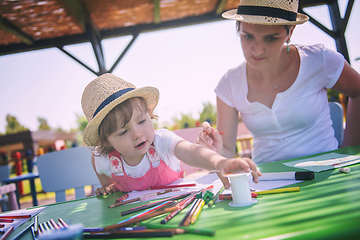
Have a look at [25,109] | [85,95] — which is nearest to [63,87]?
[25,109]

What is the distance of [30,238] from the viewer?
0.80 meters

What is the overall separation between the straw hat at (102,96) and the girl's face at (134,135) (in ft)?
0.36

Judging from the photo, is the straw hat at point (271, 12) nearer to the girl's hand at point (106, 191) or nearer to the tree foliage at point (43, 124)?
the girl's hand at point (106, 191)

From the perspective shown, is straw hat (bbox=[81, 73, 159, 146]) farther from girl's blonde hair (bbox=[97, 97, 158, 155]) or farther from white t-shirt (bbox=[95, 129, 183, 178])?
white t-shirt (bbox=[95, 129, 183, 178])

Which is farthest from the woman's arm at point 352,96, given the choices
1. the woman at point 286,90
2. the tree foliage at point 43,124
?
the tree foliage at point 43,124

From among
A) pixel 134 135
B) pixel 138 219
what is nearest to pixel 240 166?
pixel 138 219

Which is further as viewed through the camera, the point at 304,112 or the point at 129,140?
the point at 304,112

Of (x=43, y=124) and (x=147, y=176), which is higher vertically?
(x=43, y=124)

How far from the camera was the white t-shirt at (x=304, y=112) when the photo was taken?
158 centimetres

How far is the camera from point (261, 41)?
146cm

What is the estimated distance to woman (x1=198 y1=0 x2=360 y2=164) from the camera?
1474mm

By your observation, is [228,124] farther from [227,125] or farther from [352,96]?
[352,96]

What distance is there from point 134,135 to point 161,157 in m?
0.31

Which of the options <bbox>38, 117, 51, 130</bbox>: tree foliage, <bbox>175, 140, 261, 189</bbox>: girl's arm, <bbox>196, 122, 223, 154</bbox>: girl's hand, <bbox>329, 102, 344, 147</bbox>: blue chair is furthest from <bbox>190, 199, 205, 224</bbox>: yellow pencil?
<bbox>38, 117, 51, 130</bbox>: tree foliage
